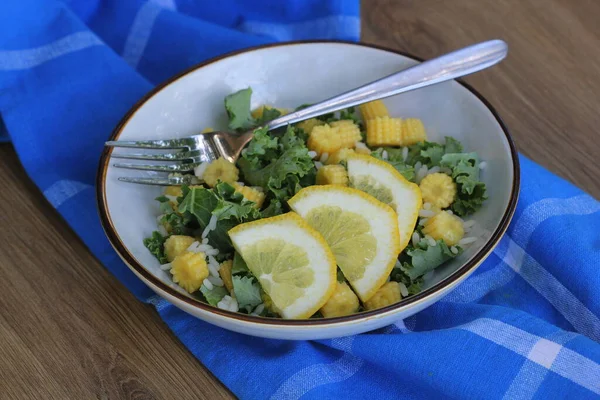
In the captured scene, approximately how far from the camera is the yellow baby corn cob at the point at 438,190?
133 centimetres

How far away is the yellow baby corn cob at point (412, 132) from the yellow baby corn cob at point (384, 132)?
11 millimetres

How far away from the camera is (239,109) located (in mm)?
1503

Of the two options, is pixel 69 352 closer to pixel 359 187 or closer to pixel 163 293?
pixel 163 293

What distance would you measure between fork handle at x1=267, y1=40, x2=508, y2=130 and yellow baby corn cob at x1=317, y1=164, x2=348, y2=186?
0.18 metres

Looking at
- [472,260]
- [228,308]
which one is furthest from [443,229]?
A: [228,308]

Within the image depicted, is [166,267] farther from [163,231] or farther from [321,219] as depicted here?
[321,219]

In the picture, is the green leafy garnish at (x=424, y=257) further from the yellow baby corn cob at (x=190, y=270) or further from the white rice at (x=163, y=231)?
the white rice at (x=163, y=231)

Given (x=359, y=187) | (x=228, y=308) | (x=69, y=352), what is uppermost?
(x=359, y=187)

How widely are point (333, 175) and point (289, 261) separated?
23 cm

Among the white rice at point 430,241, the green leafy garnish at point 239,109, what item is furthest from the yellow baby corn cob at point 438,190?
the green leafy garnish at point 239,109

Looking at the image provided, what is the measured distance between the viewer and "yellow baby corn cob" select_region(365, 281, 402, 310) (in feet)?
3.85

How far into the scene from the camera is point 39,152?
1.58 metres

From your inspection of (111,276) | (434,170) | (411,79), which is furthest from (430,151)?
(111,276)

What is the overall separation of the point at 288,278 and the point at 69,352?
44cm
